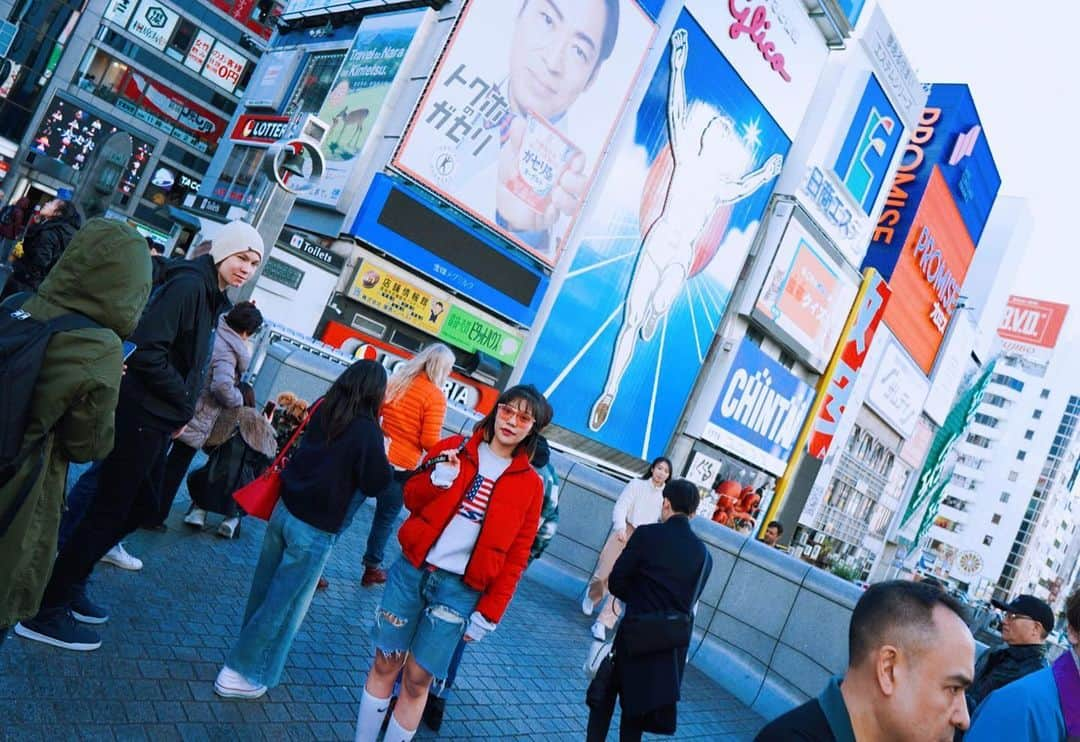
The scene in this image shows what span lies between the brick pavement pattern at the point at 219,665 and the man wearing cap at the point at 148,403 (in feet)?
0.55

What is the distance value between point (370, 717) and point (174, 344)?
6.81 ft

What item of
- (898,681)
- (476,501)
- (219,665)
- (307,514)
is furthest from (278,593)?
(898,681)

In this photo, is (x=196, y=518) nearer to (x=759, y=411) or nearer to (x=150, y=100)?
(x=759, y=411)

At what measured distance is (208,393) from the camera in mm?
5199

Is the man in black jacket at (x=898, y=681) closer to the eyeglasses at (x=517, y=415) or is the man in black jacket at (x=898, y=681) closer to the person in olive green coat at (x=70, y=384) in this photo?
the eyeglasses at (x=517, y=415)

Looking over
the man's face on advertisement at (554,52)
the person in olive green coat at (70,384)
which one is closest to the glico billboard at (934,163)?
the man's face on advertisement at (554,52)

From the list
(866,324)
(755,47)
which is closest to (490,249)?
(755,47)

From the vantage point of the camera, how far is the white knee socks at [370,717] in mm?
3281

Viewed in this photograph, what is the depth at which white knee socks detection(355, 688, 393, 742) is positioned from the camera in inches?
129

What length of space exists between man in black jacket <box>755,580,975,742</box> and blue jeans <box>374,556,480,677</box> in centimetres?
191

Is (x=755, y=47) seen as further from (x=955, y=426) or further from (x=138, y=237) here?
(x=955, y=426)

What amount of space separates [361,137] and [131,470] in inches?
694

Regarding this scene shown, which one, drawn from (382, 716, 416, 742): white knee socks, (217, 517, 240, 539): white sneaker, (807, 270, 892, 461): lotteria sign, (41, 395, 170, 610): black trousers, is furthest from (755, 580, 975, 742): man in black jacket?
(807, 270, 892, 461): lotteria sign

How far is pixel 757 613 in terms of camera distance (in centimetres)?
750
